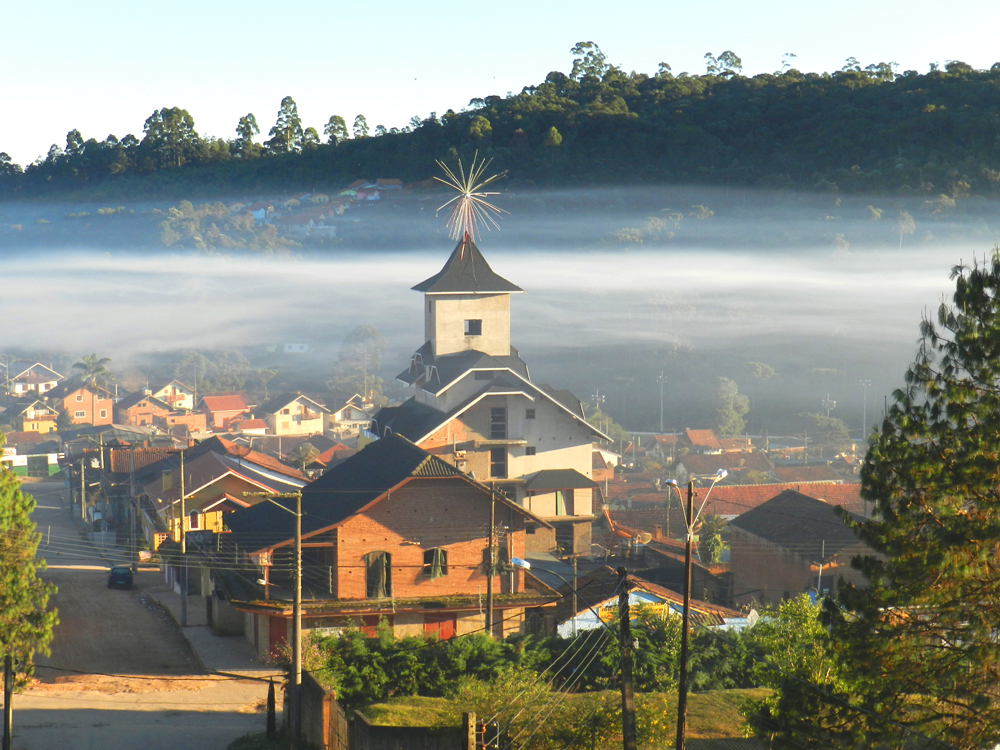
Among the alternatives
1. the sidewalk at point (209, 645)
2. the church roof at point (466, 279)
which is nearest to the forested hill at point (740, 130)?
the church roof at point (466, 279)

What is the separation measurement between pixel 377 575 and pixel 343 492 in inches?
93.3

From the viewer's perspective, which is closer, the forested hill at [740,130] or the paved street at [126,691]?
the paved street at [126,691]

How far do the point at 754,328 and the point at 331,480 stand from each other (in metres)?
→ 148

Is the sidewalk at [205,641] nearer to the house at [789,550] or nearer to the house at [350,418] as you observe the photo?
the house at [789,550]

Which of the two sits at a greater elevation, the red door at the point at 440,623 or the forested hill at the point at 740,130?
the forested hill at the point at 740,130

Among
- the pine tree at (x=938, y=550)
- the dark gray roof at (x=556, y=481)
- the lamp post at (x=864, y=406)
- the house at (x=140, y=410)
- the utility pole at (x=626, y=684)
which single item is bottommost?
the lamp post at (x=864, y=406)

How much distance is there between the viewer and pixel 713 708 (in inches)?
653

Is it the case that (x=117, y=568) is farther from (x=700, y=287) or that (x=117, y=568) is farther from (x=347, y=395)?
(x=700, y=287)

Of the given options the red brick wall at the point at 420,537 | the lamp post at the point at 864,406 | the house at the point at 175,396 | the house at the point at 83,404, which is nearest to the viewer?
the red brick wall at the point at 420,537

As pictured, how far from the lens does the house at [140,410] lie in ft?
284

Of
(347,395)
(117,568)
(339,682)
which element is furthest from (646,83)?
(339,682)

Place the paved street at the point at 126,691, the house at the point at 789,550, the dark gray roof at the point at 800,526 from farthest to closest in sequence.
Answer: the dark gray roof at the point at 800,526
the house at the point at 789,550
the paved street at the point at 126,691

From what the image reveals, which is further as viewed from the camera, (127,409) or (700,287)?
(700,287)

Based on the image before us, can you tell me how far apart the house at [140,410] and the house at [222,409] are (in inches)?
145
